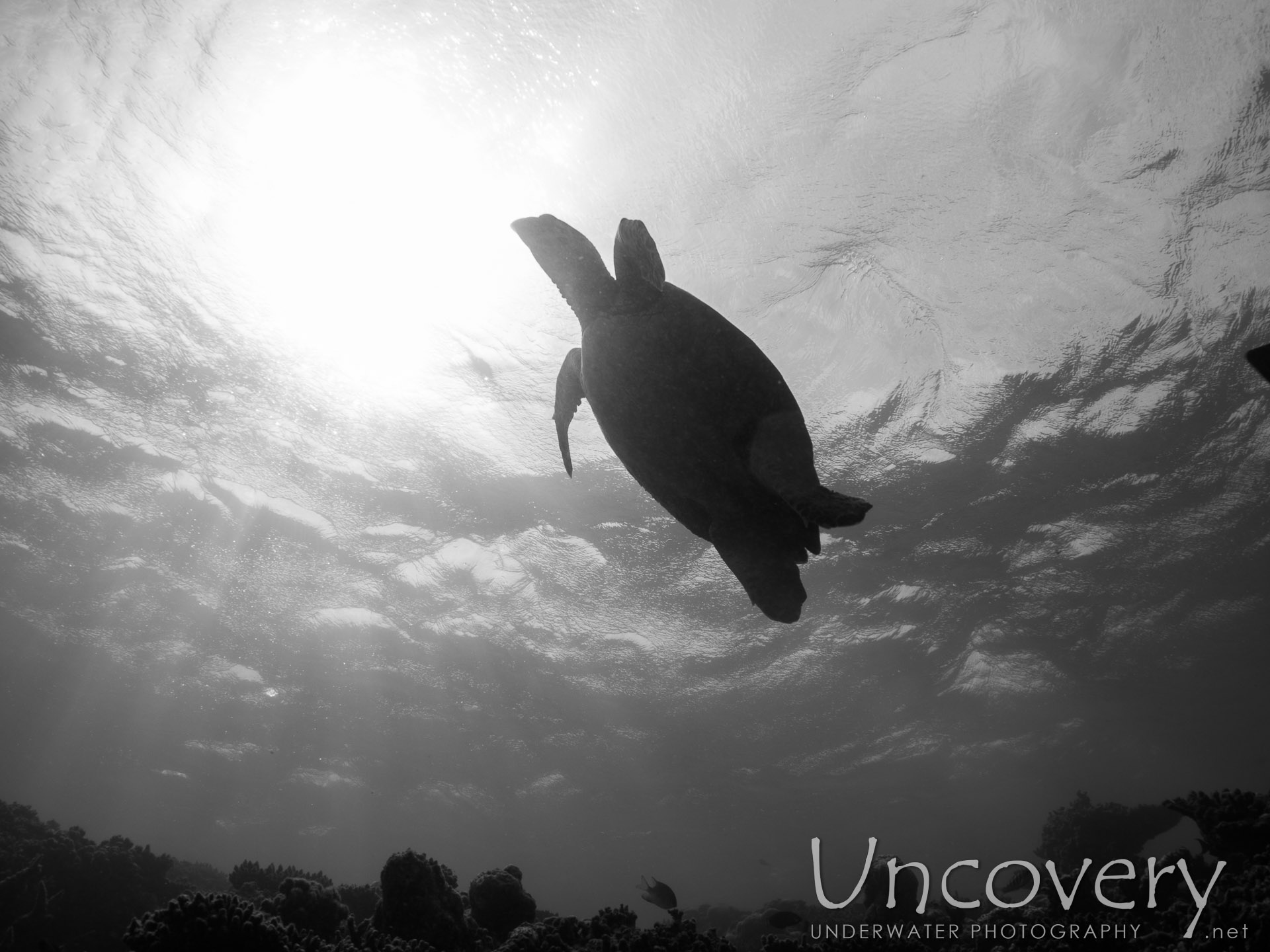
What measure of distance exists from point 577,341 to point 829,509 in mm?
9182

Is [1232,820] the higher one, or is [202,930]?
[1232,820]

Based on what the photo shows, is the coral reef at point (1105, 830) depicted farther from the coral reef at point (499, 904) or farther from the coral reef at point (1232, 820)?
the coral reef at point (499, 904)

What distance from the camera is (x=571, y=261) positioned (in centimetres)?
322

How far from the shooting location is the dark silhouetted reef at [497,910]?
12.2ft

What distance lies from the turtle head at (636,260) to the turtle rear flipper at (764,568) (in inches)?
55.0

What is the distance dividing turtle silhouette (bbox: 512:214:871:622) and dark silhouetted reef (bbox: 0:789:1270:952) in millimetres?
3394

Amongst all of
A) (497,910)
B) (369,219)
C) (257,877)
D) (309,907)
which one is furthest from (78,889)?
(369,219)

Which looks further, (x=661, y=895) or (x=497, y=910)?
(x=661, y=895)

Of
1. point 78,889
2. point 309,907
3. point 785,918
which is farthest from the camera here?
point 78,889

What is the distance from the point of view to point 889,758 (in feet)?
108

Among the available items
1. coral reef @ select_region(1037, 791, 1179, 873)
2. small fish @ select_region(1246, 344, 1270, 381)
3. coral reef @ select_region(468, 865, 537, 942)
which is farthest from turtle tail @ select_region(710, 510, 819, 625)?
coral reef @ select_region(1037, 791, 1179, 873)

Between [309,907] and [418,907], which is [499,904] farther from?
[309,907]

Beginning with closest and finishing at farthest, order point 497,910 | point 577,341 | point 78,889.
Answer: point 497,910, point 78,889, point 577,341

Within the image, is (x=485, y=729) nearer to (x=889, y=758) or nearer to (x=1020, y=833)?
(x=889, y=758)
